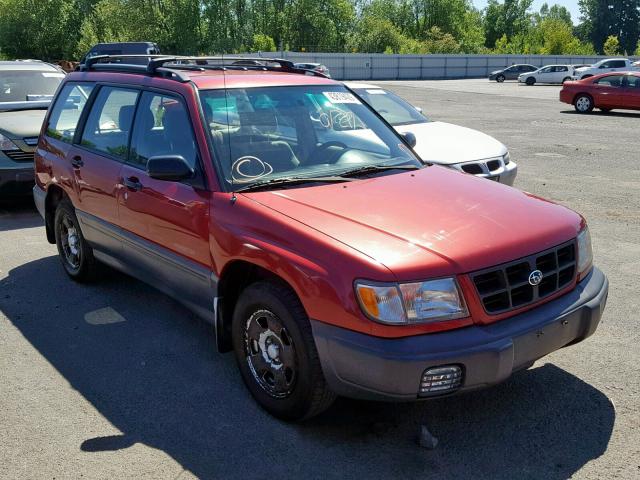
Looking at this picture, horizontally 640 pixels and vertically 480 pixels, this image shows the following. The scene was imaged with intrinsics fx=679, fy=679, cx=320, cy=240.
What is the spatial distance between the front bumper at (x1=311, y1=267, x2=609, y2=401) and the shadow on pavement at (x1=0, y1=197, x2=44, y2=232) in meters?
6.20

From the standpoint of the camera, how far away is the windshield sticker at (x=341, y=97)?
15.9 feet

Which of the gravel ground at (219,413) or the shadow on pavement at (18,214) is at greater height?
the shadow on pavement at (18,214)

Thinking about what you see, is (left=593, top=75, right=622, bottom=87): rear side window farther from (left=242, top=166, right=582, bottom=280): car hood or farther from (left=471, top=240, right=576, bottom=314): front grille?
(left=471, top=240, right=576, bottom=314): front grille

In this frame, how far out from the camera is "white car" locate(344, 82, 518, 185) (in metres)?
8.10

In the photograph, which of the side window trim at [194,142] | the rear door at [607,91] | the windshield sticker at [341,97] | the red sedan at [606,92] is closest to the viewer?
the side window trim at [194,142]

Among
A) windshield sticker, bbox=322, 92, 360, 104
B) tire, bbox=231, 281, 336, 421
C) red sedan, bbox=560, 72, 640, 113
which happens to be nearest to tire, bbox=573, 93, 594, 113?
red sedan, bbox=560, 72, 640, 113

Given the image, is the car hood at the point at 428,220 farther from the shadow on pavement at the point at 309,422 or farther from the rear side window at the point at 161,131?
the shadow on pavement at the point at 309,422

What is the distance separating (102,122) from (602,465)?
13.9 ft

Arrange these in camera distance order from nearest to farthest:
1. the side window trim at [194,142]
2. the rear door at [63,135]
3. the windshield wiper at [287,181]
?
the windshield wiper at [287,181]
the side window trim at [194,142]
the rear door at [63,135]

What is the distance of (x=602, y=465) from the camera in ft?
10.7

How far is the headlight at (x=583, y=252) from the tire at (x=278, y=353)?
1550 mm

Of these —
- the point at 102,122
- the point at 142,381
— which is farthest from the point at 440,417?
the point at 102,122

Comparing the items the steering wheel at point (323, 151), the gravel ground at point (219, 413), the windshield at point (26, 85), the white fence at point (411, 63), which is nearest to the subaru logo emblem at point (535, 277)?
the gravel ground at point (219, 413)

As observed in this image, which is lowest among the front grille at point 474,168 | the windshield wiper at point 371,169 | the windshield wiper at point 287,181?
the front grille at point 474,168
